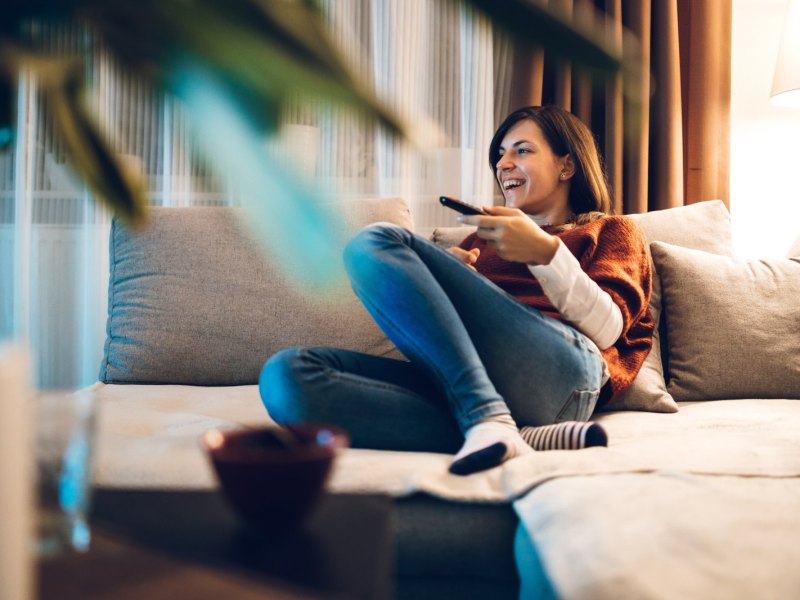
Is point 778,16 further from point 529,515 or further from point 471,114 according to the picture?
point 529,515

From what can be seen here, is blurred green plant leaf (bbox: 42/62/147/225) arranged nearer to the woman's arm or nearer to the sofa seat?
the sofa seat

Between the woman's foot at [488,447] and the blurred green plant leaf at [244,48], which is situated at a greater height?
the blurred green plant leaf at [244,48]

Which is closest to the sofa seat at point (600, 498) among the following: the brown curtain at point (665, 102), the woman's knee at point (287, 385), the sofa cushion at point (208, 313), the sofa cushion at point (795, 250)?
the woman's knee at point (287, 385)

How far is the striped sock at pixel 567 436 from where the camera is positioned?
1047 mm

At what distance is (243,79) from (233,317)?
140 cm

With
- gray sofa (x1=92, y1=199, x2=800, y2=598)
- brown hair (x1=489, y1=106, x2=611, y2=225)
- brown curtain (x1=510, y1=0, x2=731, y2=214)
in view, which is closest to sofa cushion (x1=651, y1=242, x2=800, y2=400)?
gray sofa (x1=92, y1=199, x2=800, y2=598)

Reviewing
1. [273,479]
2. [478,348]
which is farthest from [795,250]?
[273,479]

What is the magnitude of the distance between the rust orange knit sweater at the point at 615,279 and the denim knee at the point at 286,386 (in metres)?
0.54

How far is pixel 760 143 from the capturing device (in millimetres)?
2365

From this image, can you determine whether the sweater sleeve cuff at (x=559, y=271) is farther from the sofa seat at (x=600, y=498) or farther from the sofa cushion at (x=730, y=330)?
the sofa cushion at (x=730, y=330)

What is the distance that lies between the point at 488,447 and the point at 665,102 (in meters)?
1.69

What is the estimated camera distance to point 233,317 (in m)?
1.58

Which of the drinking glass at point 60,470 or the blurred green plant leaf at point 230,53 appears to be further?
the drinking glass at point 60,470

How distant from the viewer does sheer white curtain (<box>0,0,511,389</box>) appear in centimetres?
223
